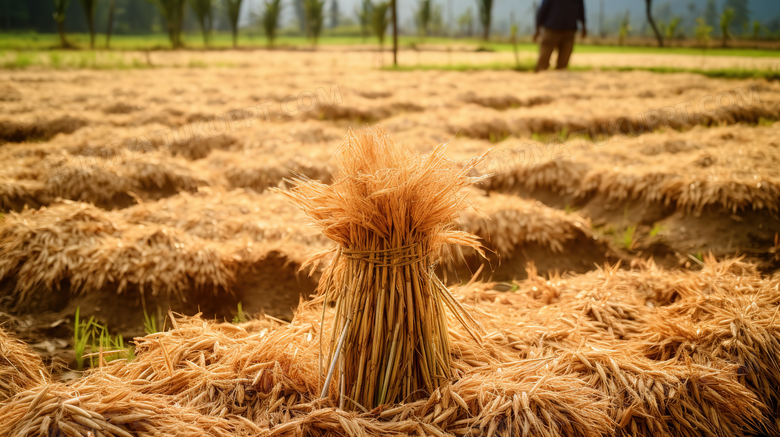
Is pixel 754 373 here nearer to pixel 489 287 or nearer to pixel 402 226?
pixel 489 287

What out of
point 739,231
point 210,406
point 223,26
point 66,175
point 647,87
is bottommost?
point 210,406

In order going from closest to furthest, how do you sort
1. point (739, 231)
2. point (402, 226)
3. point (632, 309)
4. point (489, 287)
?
point (402, 226), point (632, 309), point (489, 287), point (739, 231)

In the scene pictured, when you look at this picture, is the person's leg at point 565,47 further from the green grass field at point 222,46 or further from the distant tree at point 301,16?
the distant tree at point 301,16

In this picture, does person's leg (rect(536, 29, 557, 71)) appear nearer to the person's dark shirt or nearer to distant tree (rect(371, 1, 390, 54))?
the person's dark shirt

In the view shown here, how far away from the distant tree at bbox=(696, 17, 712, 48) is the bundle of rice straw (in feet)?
28.5

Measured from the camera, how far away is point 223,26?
235ft

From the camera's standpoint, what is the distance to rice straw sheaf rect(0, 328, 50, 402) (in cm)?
150

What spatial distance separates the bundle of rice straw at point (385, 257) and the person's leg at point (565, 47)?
1158 centimetres

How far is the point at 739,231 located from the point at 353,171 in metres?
3.13

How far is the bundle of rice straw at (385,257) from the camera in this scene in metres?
1.17

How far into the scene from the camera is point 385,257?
1190 mm

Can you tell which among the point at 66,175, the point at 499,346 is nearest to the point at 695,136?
the point at 499,346

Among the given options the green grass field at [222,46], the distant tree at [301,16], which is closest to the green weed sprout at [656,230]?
the green grass field at [222,46]

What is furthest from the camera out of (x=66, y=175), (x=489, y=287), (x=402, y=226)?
(x=66, y=175)
